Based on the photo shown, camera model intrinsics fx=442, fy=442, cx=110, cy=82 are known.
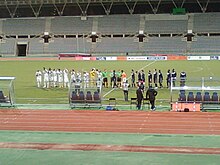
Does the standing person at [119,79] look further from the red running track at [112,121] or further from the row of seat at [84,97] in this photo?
the red running track at [112,121]

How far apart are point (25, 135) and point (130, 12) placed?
5121 centimetres

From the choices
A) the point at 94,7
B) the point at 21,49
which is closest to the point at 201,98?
the point at 94,7

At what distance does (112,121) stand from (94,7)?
165 ft

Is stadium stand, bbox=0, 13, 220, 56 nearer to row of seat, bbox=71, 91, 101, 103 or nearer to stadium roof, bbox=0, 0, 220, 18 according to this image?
stadium roof, bbox=0, 0, 220, 18

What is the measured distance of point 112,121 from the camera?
18.8 metres

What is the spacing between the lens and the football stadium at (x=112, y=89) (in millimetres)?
13695

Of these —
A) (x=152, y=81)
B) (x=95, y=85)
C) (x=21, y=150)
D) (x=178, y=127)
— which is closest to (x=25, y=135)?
(x=21, y=150)

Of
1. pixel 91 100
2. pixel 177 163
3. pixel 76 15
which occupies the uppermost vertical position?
pixel 76 15

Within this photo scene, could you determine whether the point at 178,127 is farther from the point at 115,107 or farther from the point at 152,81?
the point at 152,81

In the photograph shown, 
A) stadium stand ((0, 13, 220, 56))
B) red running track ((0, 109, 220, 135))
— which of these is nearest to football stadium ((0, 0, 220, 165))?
Answer: red running track ((0, 109, 220, 135))

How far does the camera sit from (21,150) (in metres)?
13.5

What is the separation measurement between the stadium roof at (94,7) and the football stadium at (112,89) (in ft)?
0.51

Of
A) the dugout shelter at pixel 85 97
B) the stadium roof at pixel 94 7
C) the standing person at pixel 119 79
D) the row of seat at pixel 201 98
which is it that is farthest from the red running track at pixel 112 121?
the stadium roof at pixel 94 7

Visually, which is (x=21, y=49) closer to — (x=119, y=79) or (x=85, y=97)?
(x=119, y=79)
